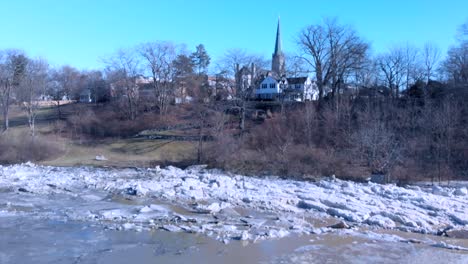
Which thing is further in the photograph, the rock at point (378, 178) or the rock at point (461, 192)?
the rock at point (378, 178)

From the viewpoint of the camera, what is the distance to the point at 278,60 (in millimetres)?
60719

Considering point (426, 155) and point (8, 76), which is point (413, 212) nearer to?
point (426, 155)

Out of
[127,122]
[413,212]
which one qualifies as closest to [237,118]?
[127,122]

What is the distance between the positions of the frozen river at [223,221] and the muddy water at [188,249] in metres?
0.02

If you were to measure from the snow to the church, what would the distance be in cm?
2464

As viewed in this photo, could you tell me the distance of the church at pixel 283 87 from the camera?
50.2 metres

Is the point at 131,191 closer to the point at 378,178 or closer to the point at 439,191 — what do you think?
the point at 378,178

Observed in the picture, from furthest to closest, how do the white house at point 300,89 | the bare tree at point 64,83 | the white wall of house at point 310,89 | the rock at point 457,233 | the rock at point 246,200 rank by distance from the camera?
the bare tree at point 64,83 → the white wall of house at point 310,89 → the white house at point 300,89 → the rock at point 246,200 → the rock at point 457,233

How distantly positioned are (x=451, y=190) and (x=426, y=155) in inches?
285

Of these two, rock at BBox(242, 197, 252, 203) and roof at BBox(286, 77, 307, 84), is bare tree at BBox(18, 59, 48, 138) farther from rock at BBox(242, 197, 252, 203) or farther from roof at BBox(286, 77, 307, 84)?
rock at BBox(242, 197, 252, 203)

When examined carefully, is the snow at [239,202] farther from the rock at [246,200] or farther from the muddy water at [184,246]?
the muddy water at [184,246]

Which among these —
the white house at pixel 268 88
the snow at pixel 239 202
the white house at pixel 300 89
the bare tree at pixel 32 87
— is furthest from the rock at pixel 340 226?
the white house at pixel 268 88

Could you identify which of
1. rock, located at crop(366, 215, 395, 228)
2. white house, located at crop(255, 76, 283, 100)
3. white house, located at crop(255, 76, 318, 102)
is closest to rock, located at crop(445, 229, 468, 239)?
rock, located at crop(366, 215, 395, 228)

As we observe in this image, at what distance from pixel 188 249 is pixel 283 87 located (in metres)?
40.0
